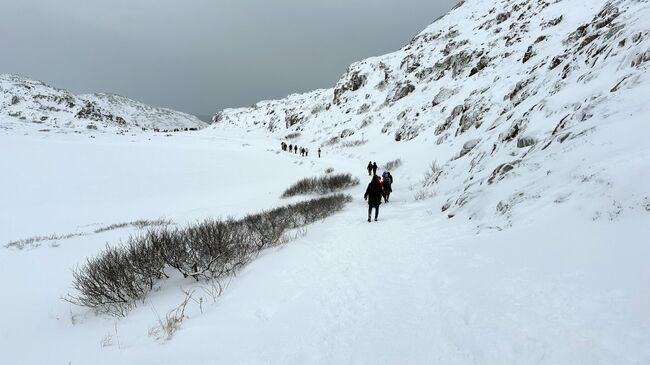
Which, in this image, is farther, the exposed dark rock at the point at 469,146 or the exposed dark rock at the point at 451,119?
the exposed dark rock at the point at 451,119

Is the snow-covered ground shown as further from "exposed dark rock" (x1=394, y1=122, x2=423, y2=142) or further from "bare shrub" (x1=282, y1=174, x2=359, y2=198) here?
"exposed dark rock" (x1=394, y1=122, x2=423, y2=142)

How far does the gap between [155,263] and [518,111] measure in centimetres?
1770

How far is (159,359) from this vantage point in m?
4.15

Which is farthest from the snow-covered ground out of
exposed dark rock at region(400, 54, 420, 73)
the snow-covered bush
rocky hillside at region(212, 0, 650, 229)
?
exposed dark rock at region(400, 54, 420, 73)

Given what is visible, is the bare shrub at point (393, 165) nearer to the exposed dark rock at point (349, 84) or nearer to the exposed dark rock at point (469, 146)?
the exposed dark rock at point (469, 146)

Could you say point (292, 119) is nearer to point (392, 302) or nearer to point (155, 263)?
Result: point (155, 263)

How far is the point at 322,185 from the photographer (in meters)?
21.5

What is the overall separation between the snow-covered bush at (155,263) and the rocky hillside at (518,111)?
634 centimetres

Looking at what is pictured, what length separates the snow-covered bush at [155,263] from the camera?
674 cm

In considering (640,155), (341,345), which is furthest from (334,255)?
(640,155)

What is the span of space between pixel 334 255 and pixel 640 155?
20.8ft

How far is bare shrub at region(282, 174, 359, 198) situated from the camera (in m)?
21.3

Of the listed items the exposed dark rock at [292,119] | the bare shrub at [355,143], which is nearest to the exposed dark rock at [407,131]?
the bare shrub at [355,143]

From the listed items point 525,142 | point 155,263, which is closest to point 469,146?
point 525,142
